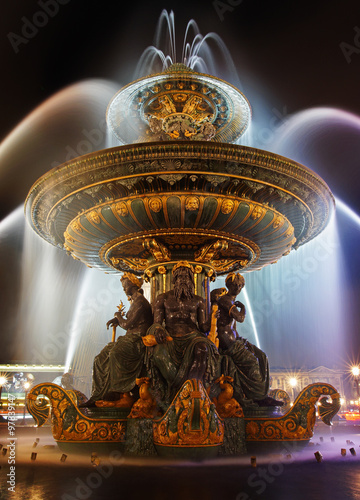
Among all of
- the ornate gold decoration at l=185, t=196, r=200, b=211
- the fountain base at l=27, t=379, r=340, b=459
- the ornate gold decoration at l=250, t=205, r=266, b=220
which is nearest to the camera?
the fountain base at l=27, t=379, r=340, b=459

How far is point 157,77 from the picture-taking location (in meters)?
8.97

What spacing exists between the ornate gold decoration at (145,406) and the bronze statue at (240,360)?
1455 mm

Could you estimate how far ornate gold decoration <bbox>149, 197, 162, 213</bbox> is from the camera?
6.69 metres

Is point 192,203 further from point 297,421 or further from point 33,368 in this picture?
point 33,368

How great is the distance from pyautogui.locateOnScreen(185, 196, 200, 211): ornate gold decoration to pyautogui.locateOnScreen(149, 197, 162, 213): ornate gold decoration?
0.45m

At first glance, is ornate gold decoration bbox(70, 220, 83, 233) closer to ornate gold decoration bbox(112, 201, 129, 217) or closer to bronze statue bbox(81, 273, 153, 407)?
ornate gold decoration bbox(112, 201, 129, 217)

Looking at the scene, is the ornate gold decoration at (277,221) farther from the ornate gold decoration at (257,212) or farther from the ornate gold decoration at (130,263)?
the ornate gold decoration at (130,263)

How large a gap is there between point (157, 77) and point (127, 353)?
596cm

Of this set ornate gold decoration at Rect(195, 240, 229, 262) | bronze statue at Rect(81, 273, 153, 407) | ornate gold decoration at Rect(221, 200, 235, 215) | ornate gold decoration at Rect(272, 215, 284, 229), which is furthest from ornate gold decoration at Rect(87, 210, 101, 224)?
ornate gold decoration at Rect(272, 215, 284, 229)

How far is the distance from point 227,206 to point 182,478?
4.14 m

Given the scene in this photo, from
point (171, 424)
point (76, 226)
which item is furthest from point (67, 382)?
point (171, 424)

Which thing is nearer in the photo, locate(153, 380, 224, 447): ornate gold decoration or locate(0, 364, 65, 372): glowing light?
locate(153, 380, 224, 447): ornate gold decoration

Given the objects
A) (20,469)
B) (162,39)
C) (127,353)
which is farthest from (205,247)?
(162,39)

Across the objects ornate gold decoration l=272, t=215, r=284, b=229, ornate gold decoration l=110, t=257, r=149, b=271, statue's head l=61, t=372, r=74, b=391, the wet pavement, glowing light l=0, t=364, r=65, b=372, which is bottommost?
glowing light l=0, t=364, r=65, b=372
